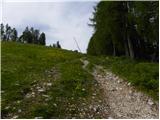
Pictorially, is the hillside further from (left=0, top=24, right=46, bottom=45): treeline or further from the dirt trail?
(left=0, top=24, right=46, bottom=45): treeline

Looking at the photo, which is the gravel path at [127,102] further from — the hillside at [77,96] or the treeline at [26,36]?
the treeline at [26,36]

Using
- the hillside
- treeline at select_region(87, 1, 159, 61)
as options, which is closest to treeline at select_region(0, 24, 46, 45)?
treeline at select_region(87, 1, 159, 61)

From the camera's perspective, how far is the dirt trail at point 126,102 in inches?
560

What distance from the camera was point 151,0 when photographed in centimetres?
3234

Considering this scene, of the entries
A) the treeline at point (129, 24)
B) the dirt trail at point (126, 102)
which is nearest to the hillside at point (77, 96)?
the dirt trail at point (126, 102)

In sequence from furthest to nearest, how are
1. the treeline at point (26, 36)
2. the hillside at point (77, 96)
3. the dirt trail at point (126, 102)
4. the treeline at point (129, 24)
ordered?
1. the treeline at point (26, 36)
2. the treeline at point (129, 24)
3. the dirt trail at point (126, 102)
4. the hillside at point (77, 96)

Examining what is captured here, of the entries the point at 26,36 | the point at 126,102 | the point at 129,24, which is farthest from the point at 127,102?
the point at 26,36

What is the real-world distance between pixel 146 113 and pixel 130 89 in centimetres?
477

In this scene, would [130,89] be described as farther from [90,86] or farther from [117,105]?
[117,105]

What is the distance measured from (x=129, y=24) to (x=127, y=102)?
91.2 feet

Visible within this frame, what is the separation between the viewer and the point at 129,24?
42938mm

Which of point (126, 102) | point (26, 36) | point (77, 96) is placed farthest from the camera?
point (26, 36)

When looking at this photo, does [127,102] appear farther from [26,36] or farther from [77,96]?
[26,36]

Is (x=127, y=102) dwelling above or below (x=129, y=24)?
below
